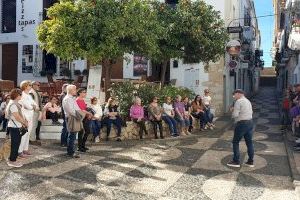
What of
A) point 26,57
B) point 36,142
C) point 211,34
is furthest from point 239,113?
point 26,57

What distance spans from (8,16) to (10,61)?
2.77 m

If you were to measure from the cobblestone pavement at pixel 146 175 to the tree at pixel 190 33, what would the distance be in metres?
5.98

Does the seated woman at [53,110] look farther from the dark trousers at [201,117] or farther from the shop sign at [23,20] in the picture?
the shop sign at [23,20]

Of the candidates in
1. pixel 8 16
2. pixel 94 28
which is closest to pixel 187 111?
pixel 94 28

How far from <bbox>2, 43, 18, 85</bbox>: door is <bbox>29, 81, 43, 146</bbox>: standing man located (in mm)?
14613

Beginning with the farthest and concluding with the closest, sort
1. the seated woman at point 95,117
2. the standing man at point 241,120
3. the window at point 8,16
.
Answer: the window at point 8,16 → the seated woman at point 95,117 → the standing man at point 241,120

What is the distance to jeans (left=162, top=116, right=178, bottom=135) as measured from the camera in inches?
511

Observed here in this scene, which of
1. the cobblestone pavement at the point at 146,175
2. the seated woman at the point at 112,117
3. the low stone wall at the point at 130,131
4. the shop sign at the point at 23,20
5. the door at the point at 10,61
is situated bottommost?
the cobblestone pavement at the point at 146,175

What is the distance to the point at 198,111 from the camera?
14617 mm

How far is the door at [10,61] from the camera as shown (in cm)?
2434

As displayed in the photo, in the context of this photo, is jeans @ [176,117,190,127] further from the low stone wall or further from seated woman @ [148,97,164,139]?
seated woman @ [148,97,164,139]

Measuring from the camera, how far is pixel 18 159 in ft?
27.5

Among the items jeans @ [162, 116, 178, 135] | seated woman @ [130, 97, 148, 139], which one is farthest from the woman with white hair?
jeans @ [162, 116, 178, 135]

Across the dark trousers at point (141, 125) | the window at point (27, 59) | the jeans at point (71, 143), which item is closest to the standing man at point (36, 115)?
the jeans at point (71, 143)
